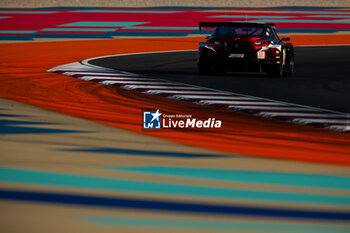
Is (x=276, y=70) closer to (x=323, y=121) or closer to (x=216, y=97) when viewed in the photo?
(x=216, y=97)

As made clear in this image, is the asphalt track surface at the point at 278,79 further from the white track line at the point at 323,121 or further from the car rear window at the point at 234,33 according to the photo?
the white track line at the point at 323,121

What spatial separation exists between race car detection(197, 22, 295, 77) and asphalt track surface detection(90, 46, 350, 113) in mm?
282

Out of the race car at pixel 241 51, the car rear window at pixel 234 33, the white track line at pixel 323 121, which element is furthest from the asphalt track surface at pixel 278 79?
the white track line at pixel 323 121

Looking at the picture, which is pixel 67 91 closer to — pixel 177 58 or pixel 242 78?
pixel 242 78

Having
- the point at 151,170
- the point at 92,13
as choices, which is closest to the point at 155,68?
the point at 151,170

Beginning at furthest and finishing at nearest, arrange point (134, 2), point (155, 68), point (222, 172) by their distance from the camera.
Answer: point (134, 2) → point (155, 68) → point (222, 172)

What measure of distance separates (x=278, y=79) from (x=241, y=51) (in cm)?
105

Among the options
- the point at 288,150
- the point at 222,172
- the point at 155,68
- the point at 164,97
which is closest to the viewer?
the point at 222,172

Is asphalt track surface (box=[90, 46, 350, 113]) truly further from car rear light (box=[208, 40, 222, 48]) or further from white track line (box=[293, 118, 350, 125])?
white track line (box=[293, 118, 350, 125])

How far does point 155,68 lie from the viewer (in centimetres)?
2019

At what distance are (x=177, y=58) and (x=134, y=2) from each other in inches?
1568

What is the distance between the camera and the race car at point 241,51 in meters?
17.4

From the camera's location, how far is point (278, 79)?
1748 centimetres

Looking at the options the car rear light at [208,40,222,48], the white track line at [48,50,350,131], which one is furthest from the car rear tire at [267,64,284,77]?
the white track line at [48,50,350,131]
